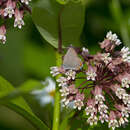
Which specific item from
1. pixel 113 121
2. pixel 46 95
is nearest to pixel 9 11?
pixel 113 121

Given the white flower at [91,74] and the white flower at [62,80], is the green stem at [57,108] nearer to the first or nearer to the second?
the white flower at [62,80]

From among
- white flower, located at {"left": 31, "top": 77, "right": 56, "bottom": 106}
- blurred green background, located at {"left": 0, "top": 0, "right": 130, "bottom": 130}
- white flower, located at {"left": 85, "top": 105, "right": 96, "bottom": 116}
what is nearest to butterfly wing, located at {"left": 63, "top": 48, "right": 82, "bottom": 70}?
white flower, located at {"left": 85, "top": 105, "right": 96, "bottom": 116}

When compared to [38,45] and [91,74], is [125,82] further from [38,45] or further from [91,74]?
[38,45]

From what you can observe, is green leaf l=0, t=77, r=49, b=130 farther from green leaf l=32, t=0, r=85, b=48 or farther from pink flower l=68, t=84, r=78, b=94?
green leaf l=32, t=0, r=85, b=48

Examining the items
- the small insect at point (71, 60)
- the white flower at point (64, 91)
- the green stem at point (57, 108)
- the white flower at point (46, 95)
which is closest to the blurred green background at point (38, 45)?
the white flower at point (46, 95)

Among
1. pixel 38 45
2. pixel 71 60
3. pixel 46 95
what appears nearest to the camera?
pixel 71 60

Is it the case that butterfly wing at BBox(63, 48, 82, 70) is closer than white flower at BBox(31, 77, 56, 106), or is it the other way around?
butterfly wing at BBox(63, 48, 82, 70)
